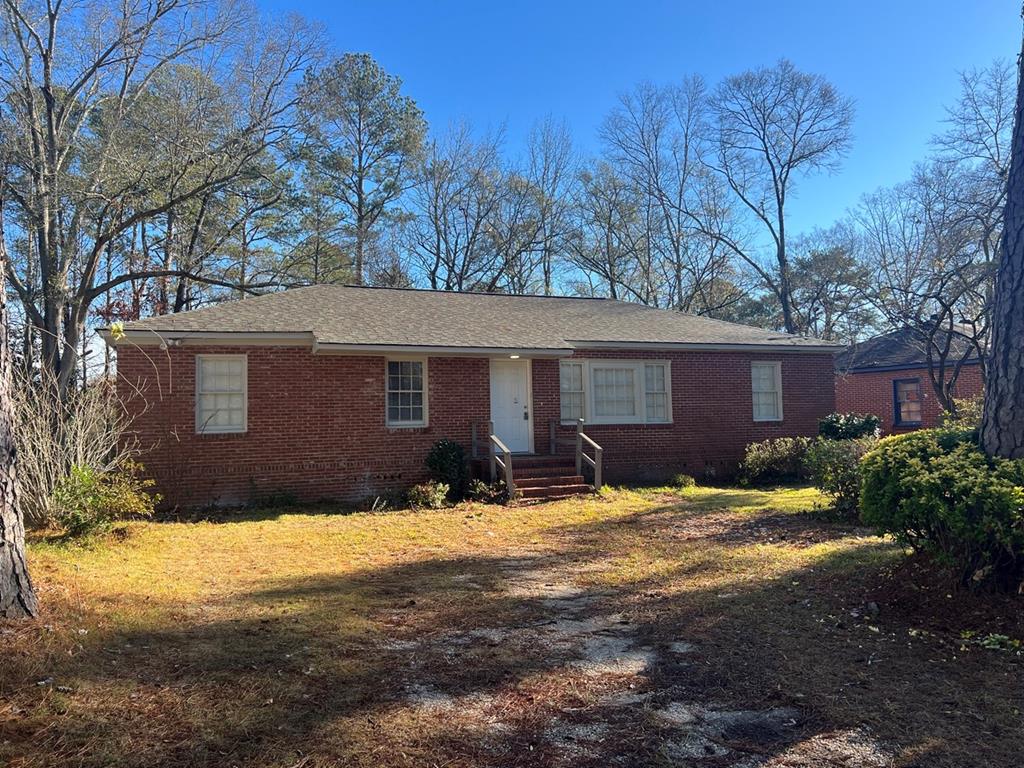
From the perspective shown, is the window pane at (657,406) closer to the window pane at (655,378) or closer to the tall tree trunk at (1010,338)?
the window pane at (655,378)

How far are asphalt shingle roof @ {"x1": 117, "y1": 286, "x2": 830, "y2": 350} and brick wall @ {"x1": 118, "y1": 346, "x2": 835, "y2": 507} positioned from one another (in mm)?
488

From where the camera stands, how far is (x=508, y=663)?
422 cm

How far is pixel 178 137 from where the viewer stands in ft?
54.7

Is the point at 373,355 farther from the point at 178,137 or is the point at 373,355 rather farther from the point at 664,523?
the point at 178,137

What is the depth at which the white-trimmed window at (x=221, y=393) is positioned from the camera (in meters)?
11.4

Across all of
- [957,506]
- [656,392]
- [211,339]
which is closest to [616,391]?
[656,392]

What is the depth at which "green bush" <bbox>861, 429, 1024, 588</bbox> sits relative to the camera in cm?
441

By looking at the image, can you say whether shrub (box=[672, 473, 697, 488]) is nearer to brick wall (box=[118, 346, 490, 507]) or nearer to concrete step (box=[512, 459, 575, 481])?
concrete step (box=[512, 459, 575, 481])

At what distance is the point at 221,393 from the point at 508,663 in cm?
908

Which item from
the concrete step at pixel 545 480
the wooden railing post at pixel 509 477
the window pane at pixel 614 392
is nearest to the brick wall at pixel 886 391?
the window pane at pixel 614 392

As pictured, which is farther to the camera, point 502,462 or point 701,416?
point 701,416

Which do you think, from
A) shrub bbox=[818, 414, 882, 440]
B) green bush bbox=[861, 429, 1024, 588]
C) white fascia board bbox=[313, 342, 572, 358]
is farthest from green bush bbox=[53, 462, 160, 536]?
shrub bbox=[818, 414, 882, 440]

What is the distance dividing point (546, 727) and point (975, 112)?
60.3 ft

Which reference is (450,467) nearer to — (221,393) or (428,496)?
(428,496)
